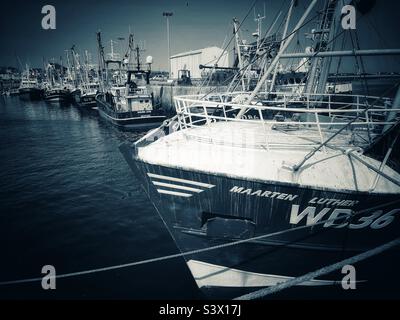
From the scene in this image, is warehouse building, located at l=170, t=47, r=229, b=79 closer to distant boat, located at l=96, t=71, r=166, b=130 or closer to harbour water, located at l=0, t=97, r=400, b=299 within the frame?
distant boat, located at l=96, t=71, r=166, b=130

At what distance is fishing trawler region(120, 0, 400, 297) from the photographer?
4.44 m

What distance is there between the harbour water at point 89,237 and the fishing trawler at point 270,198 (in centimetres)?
131

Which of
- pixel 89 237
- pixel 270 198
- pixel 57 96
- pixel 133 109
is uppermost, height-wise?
pixel 57 96

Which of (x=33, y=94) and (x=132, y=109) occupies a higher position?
(x=33, y=94)

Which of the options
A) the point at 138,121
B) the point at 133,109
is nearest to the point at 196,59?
the point at 133,109

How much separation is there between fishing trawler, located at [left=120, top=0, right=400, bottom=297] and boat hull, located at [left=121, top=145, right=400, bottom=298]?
0.07ft

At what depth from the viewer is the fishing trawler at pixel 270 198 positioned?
444 cm

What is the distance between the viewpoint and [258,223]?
496cm

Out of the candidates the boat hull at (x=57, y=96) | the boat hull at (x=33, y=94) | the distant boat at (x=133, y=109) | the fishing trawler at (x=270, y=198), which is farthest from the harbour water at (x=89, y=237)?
the boat hull at (x=33, y=94)

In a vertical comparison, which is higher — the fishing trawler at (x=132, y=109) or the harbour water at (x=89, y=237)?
the fishing trawler at (x=132, y=109)

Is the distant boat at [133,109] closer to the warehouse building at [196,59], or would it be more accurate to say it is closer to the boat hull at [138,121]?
the boat hull at [138,121]

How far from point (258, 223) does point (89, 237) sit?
23.2 feet

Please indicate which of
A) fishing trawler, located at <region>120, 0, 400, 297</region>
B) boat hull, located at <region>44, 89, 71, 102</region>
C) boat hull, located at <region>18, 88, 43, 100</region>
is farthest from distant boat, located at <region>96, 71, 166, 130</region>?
boat hull, located at <region>18, 88, 43, 100</region>

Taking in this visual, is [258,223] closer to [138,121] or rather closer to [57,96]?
[138,121]
